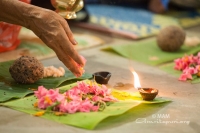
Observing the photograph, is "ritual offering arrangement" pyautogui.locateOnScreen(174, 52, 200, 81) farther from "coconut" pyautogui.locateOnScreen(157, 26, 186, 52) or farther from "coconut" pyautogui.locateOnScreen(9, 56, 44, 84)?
"coconut" pyautogui.locateOnScreen(9, 56, 44, 84)

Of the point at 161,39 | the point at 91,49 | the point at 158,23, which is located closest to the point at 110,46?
the point at 91,49

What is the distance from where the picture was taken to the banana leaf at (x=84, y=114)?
1.94 meters

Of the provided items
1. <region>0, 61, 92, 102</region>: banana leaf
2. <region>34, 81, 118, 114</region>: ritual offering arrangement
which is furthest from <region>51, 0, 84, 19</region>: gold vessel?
<region>34, 81, 118, 114</region>: ritual offering arrangement

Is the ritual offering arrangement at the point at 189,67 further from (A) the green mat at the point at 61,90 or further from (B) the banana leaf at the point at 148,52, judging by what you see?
(A) the green mat at the point at 61,90

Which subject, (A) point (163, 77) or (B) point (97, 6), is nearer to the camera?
(A) point (163, 77)

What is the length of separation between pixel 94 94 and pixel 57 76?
0.45 m

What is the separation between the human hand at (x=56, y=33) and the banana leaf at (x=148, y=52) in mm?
1087

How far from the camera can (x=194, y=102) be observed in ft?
7.86

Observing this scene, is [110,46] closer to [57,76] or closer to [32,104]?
[57,76]

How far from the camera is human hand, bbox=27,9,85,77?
223 centimetres

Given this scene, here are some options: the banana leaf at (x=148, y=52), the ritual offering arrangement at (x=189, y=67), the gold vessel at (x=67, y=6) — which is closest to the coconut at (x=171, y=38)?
the banana leaf at (x=148, y=52)

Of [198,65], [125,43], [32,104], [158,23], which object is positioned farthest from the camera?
[158,23]

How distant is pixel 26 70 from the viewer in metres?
2.45

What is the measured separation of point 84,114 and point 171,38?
5.54 feet
